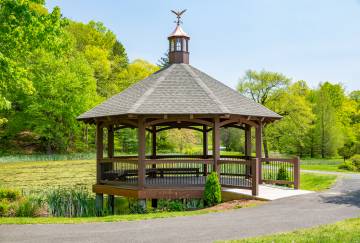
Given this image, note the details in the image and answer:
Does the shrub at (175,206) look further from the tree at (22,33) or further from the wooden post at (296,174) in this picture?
the tree at (22,33)

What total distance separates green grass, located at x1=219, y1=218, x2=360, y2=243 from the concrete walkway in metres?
0.56

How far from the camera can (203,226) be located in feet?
33.8

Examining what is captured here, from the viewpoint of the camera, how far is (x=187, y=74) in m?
19.0

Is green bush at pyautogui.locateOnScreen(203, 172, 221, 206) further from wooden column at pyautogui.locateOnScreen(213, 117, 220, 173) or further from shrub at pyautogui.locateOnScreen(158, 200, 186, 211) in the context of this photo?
shrub at pyautogui.locateOnScreen(158, 200, 186, 211)

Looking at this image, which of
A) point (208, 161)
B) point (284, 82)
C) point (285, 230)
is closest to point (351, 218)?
point (285, 230)

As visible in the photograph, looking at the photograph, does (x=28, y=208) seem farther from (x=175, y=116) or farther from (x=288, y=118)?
(x=288, y=118)

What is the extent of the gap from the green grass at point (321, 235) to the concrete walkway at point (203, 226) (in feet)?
1.83

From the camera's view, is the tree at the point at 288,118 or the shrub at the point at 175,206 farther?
the tree at the point at 288,118

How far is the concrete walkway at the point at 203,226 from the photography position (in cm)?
930

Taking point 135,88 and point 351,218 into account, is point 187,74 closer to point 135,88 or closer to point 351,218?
point 135,88

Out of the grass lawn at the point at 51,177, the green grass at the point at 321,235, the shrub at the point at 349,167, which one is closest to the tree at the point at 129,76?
the grass lawn at the point at 51,177

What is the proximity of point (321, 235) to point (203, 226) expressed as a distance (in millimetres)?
2823

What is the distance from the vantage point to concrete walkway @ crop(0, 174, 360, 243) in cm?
930

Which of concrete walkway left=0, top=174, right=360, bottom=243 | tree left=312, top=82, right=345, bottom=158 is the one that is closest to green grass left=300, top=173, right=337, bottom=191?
concrete walkway left=0, top=174, right=360, bottom=243
